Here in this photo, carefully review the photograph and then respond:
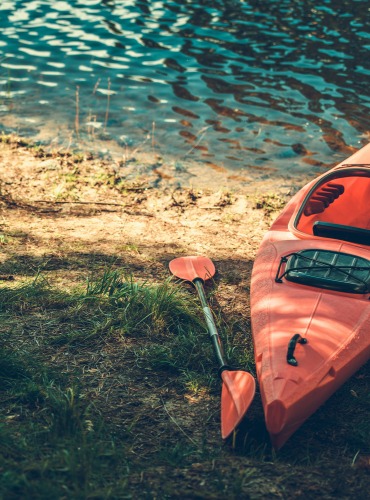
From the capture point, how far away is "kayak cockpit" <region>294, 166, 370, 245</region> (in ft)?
15.5

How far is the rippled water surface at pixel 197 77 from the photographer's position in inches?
309

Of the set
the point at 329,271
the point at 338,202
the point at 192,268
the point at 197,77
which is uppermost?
the point at 329,271

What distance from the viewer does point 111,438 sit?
3.12m

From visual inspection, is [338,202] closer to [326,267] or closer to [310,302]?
[326,267]

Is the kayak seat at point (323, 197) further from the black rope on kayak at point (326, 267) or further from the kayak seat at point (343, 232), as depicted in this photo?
the black rope on kayak at point (326, 267)

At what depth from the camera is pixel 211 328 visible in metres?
4.02

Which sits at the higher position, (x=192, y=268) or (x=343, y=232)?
(x=343, y=232)

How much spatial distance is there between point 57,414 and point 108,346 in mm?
807

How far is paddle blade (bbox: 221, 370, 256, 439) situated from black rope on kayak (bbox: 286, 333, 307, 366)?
226mm

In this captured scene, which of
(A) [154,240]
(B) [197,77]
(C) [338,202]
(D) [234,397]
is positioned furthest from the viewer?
(B) [197,77]

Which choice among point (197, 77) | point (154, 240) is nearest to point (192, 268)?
point (154, 240)

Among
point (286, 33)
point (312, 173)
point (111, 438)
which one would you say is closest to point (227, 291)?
point (111, 438)

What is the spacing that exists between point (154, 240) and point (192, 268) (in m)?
0.79

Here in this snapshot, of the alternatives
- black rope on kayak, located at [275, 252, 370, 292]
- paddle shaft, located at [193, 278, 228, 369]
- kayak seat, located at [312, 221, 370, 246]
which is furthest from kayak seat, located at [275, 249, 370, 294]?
paddle shaft, located at [193, 278, 228, 369]
